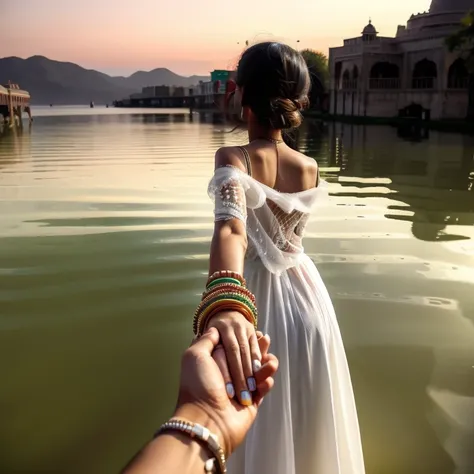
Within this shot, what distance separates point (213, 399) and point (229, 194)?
0.81 meters

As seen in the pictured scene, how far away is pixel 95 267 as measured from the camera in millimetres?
5574

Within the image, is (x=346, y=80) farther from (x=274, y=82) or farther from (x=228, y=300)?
(x=228, y=300)

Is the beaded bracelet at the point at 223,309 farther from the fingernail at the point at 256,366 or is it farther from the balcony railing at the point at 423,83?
the balcony railing at the point at 423,83

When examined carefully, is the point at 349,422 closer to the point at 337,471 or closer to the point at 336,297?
the point at 337,471

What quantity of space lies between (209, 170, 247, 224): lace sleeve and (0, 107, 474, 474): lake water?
439 millimetres

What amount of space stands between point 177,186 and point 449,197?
468 cm

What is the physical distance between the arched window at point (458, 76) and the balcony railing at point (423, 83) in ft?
3.96

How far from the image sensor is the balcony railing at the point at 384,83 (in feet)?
129

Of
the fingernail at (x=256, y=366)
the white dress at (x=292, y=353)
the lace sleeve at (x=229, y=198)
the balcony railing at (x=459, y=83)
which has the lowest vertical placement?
the white dress at (x=292, y=353)

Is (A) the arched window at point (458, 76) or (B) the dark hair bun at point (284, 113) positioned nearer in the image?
(B) the dark hair bun at point (284, 113)

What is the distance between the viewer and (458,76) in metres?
34.2

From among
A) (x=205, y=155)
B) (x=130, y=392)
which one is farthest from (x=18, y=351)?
(x=205, y=155)

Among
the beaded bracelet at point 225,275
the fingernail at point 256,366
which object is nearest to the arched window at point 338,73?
the beaded bracelet at point 225,275

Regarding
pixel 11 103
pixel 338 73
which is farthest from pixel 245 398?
pixel 338 73
